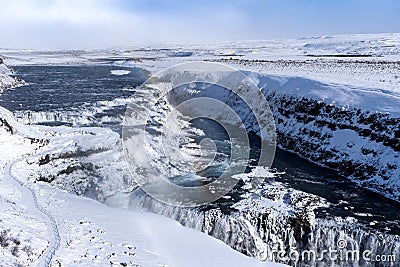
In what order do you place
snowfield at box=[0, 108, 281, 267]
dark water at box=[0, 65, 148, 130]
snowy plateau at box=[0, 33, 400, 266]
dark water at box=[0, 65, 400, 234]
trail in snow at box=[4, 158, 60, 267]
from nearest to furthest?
trail in snow at box=[4, 158, 60, 267] → snowfield at box=[0, 108, 281, 267] → snowy plateau at box=[0, 33, 400, 266] → dark water at box=[0, 65, 400, 234] → dark water at box=[0, 65, 148, 130]

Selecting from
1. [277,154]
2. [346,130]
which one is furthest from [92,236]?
[346,130]

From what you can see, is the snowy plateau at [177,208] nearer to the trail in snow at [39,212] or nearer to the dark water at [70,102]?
the trail in snow at [39,212]

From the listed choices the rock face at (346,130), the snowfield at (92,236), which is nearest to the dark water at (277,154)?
the rock face at (346,130)

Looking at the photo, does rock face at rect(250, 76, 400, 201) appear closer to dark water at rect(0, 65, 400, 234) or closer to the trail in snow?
dark water at rect(0, 65, 400, 234)

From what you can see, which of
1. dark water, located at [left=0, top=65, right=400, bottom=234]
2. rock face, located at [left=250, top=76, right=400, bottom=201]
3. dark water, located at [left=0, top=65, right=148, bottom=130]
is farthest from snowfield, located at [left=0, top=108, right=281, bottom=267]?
dark water, located at [left=0, top=65, right=148, bottom=130]

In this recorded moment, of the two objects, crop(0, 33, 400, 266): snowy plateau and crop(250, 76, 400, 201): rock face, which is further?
crop(250, 76, 400, 201): rock face

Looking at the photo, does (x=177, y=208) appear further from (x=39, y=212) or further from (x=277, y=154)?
(x=277, y=154)
